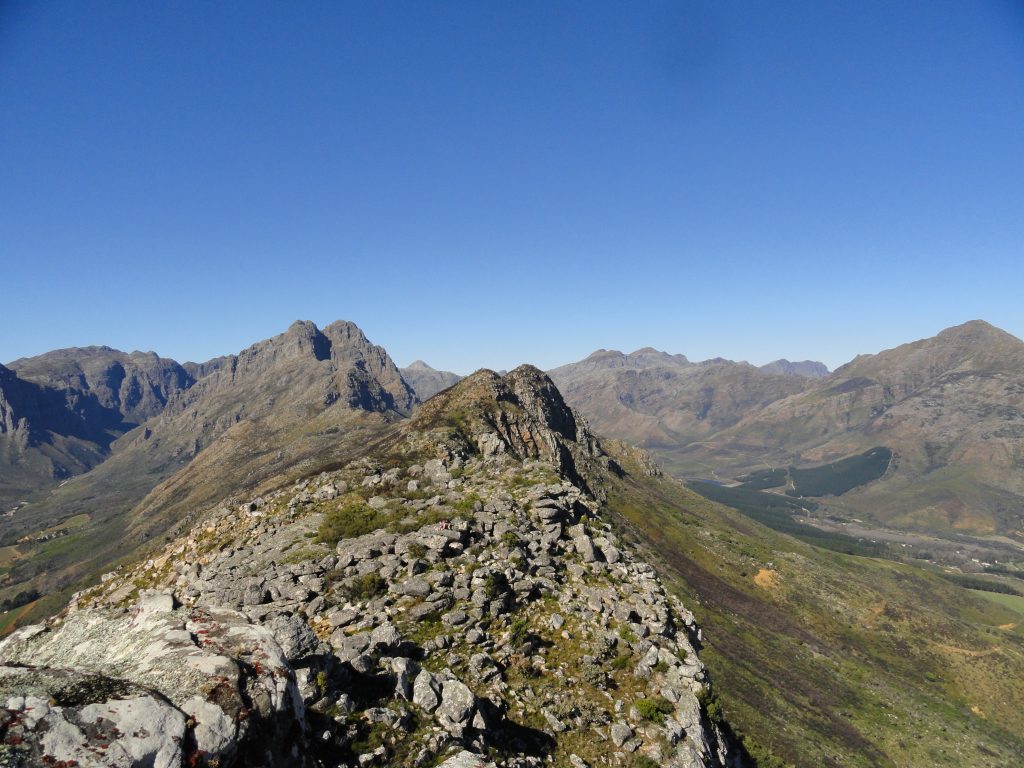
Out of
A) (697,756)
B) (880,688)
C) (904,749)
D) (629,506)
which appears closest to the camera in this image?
(697,756)

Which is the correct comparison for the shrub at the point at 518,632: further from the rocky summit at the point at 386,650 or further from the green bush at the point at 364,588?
the green bush at the point at 364,588

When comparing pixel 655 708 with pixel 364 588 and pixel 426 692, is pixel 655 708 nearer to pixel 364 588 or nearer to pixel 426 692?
pixel 426 692

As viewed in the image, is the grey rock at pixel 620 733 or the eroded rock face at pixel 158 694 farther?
the grey rock at pixel 620 733

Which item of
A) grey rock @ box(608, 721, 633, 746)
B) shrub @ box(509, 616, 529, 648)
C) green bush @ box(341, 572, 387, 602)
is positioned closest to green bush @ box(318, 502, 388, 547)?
green bush @ box(341, 572, 387, 602)

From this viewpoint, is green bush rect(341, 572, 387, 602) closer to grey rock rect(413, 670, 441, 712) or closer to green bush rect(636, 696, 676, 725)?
grey rock rect(413, 670, 441, 712)

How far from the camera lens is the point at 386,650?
21766mm

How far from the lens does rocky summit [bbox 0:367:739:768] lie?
10.0 m

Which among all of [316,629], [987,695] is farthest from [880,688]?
[316,629]

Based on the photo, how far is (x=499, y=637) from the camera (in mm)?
25422

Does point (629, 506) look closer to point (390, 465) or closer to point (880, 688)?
point (880, 688)

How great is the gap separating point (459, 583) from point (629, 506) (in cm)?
14383

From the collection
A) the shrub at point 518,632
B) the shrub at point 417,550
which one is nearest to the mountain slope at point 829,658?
the shrub at point 518,632

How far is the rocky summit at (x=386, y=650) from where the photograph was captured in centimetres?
1000

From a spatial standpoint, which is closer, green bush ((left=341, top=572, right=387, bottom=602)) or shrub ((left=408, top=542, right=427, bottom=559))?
green bush ((left=341, top=572, right=387, bottom=602))
